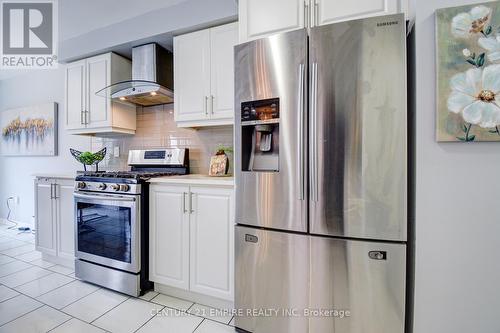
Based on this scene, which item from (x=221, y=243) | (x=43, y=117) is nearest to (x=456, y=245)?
(x=221, y=243)

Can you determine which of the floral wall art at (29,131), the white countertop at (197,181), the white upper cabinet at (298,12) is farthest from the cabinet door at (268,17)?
the floral wall art at (29,131)

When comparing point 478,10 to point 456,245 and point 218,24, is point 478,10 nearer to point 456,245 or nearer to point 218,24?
point 456,245

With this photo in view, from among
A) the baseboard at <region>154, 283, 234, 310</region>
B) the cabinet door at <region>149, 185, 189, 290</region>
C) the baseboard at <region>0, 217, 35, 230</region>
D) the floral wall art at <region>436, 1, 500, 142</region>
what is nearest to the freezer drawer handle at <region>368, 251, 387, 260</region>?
the floral wall art at <region>436, 1, 500, 142</region>

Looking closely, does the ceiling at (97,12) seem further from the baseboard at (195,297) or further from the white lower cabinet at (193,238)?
the baseboard at (195,297)

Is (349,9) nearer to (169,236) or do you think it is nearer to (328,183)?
(328,183)

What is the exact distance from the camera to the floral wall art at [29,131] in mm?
3506

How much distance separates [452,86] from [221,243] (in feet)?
5.43

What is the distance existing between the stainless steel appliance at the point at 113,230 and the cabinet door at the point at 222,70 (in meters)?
0.86

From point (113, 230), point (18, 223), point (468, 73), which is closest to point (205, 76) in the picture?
point (113, 230)

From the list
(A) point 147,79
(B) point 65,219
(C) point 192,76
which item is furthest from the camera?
(B) point 65,219

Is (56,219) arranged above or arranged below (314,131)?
below

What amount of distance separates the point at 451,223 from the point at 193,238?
163 cm

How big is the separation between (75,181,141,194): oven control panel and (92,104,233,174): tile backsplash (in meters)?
0.69

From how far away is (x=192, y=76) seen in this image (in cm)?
212
